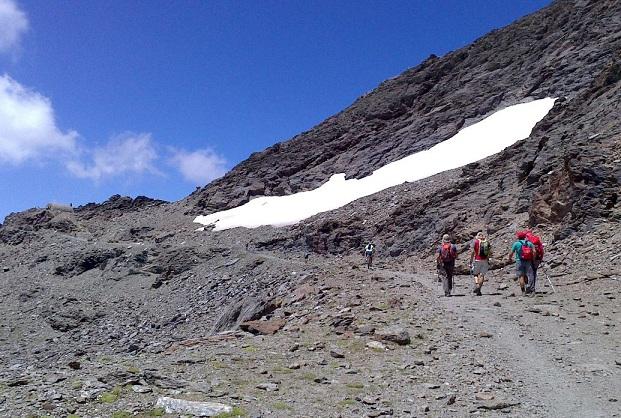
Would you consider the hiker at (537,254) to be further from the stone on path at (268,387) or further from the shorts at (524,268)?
the stone on path at (268,387)

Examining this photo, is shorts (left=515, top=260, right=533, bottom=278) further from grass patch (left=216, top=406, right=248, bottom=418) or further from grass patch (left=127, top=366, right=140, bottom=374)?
grass patch (left=127, top=366, right=140, bottom=374)

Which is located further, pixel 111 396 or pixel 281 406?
pixel 281 406

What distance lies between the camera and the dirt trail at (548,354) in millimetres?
7203

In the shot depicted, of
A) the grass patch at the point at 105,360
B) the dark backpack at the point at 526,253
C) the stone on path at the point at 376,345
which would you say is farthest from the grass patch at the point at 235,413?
the dark backpack at the point at 526,253

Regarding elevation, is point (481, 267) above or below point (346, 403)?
above

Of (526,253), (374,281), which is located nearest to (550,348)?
(526,253)

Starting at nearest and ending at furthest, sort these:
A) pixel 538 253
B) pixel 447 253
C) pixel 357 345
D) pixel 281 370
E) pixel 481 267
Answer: pixel 281 370 → pixel 357 345 → pixel 538 253 → pixel 481 267 → pixel 447 253

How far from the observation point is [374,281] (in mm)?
18156

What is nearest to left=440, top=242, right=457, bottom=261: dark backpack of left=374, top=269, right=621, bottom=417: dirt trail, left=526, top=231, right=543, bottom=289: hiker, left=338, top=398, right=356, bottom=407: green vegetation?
left=374, top=269, right=621, bottom=417: dirt trail

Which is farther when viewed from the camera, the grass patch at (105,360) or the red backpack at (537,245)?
the red backpack at (537,245)

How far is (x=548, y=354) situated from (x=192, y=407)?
610 cm

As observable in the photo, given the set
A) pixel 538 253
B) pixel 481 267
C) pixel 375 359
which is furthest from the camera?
pixel 481 267

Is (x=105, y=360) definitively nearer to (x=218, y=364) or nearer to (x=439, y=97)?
(x=218, y=364)

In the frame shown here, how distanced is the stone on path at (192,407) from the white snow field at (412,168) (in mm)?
34987
